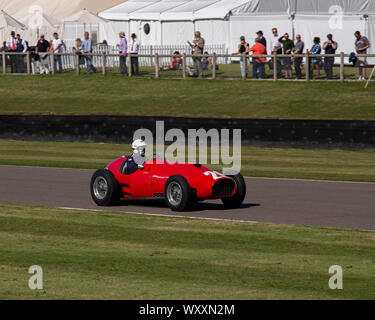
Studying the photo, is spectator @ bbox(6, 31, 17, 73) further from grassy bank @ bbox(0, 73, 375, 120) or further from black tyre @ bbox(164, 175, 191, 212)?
black tyre @ bbox(164, 175, 191, 212)

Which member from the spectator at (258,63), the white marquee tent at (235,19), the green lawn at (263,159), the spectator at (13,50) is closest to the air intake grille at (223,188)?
the green lawn at (263,159)

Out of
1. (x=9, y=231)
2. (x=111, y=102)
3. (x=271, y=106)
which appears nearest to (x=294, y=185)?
(x=9, y=231)

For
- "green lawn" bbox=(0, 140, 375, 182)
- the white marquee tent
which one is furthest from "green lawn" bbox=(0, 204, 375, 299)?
the white marquee tent

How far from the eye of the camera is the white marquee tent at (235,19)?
133 ft

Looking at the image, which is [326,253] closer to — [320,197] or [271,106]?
[320,197]

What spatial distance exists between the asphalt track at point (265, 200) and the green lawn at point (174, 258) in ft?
2.91

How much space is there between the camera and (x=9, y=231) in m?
11.6

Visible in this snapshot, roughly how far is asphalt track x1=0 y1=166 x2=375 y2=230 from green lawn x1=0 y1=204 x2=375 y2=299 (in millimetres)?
887

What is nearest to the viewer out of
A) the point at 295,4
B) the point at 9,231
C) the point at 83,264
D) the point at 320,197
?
the point at 83,264

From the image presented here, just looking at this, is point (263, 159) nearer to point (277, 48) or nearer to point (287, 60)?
point (287, 60)

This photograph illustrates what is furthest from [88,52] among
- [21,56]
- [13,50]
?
[13,50]

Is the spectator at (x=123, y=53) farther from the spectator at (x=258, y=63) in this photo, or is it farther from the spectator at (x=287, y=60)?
the spectator at (x=287, y=60)

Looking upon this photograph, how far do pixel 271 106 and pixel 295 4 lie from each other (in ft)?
44.0

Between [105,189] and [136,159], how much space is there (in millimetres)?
739
